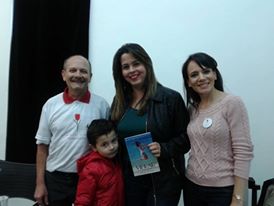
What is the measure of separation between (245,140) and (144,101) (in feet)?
1.88

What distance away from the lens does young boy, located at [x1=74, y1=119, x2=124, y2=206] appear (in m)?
1.69

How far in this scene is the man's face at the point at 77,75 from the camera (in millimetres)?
1799

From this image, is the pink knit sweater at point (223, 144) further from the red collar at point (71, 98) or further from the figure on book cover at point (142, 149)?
the red collar at point (71, 98)

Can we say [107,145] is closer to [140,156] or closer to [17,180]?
[140,156]

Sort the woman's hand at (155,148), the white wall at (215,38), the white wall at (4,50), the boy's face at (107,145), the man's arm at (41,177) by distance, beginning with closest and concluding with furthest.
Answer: the woman's hand at (155,148), the boy's face at (107,145), the man's arm at (41,177), the white wall at (215,38), the white wall at (4,50)

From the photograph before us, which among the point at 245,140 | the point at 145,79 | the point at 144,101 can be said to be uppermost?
the point at 145,79

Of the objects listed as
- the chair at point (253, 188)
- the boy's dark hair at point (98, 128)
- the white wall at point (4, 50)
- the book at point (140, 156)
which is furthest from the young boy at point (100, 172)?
the white wall at point (4, 50)

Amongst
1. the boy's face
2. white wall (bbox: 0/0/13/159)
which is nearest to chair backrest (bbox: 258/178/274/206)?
the boy's face

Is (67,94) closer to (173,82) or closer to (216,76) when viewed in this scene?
(216,76)

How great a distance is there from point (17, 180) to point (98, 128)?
80cm

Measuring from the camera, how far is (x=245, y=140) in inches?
56.9

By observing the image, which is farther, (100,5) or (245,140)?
(100,5)

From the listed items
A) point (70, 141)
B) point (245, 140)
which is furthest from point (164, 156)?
point (70, 141)

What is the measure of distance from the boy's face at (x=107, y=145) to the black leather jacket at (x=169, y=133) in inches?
9.4
